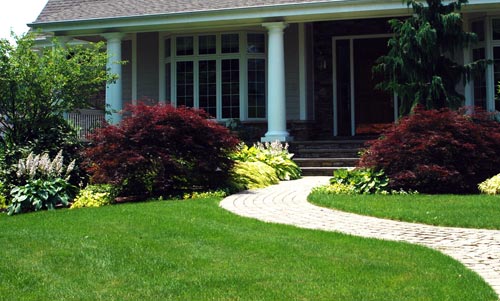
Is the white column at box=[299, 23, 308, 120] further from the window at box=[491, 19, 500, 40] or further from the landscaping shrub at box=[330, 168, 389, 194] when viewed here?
the landscaping shrub at box=[330, 168, 389, 194]

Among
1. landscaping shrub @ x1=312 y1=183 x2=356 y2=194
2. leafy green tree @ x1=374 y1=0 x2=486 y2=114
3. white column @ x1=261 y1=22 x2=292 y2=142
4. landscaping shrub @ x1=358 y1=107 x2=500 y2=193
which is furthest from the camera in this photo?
white column @ x1=261 y1=22 x2=292 y2=142

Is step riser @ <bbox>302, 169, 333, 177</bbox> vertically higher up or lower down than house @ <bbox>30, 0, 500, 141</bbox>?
lower down

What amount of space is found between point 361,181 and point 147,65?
9437 mm

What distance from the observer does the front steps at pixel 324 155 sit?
43.7ft

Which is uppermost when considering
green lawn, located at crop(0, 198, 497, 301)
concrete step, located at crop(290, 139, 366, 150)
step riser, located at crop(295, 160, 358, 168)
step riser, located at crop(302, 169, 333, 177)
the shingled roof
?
the shingled roof

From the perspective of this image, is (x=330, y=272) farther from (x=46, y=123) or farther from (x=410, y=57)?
(x=46, y=123)

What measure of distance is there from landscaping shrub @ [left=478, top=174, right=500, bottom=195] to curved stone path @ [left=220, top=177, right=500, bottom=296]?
2.73 meters

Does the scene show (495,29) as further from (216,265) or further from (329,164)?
(216,265)

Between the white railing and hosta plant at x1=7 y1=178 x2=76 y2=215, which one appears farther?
the white railing

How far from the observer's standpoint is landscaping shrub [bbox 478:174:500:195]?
9242 millimetres

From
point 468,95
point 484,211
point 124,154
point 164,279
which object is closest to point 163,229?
point 164,279

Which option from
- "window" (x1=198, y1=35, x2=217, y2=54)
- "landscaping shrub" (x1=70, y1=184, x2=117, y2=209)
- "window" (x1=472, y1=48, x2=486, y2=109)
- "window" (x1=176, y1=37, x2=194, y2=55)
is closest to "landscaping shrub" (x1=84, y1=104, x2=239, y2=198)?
"landscaping shrub" (x1=70, y1=184, x2=117, y2=209)

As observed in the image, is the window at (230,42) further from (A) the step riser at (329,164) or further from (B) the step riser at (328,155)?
(A) the step riser at (329,164)

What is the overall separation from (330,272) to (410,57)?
296 inches
